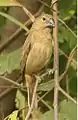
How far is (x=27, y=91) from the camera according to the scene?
2.61 meters

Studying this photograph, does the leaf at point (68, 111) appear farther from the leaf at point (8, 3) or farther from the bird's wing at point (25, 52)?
the leaf at point (8, 3)

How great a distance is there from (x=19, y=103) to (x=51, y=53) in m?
0.34

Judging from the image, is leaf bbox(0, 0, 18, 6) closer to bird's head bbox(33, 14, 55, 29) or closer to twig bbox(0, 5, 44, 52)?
bird's head bbox(33, 14, 55, 29)

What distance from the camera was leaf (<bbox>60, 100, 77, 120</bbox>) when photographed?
2289 mm

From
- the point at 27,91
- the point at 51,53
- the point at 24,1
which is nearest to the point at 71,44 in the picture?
the point at 51,53

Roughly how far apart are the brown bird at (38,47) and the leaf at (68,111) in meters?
0.35

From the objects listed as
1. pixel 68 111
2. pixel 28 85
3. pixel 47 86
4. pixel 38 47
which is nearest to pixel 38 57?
pixel 38 47

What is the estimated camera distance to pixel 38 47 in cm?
272

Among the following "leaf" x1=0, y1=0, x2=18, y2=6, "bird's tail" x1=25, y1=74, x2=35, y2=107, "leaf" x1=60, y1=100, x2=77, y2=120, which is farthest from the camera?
"bird's tail" x1=25, y1=74, x2=35, y2=107

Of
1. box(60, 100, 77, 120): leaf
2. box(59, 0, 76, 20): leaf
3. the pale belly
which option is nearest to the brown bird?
the pale belly

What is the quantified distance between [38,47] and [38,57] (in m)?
0.08

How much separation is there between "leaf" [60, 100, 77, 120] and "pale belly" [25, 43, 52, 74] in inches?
15.2

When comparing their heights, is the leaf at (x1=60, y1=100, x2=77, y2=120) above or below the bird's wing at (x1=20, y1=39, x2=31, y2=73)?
below

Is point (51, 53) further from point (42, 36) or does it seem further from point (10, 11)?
point (10, 11)
